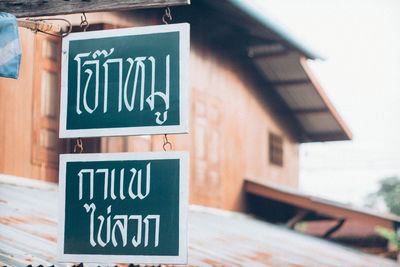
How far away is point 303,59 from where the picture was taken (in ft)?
44.2

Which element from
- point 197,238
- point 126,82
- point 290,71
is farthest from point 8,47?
point 290,71

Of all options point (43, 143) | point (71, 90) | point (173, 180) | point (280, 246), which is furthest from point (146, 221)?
point (280, 246)

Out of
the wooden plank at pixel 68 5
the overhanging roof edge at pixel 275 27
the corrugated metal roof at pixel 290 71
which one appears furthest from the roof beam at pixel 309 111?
the wooden plank at pixel 68 5

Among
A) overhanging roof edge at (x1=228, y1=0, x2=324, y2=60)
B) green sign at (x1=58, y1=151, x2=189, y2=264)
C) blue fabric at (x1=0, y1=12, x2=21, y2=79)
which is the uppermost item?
overhanging roof edge at (x1=228, y1=0, x2=324, y2=60)

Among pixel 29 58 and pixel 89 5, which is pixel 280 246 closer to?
pixel 29 58

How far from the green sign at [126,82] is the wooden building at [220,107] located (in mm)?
4384

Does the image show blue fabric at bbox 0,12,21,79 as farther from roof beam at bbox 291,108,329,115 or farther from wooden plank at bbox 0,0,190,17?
roof beam at bbox 291,108,329,115

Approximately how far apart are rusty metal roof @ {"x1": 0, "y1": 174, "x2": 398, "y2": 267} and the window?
3.14 meters

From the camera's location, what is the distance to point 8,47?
3932 millimetres

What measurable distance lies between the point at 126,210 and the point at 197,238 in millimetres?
4701

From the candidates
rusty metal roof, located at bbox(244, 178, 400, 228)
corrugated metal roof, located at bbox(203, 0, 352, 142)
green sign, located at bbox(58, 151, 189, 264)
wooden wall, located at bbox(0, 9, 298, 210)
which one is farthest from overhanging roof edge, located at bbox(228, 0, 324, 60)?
green sign, located at bbox(58, 151, 189, 264)

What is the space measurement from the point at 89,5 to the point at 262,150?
444 inches

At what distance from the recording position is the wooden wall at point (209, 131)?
8.09 metres

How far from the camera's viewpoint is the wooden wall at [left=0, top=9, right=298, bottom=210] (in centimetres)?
809
